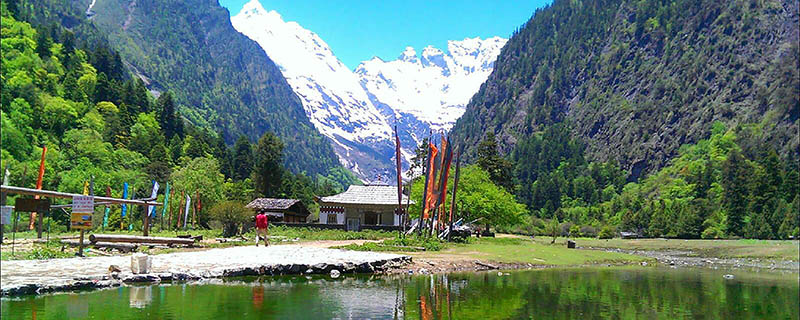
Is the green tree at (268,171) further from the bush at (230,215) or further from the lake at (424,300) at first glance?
the lake at (424,300)

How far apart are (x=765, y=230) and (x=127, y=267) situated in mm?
85315

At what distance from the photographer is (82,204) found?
2677 centimetres

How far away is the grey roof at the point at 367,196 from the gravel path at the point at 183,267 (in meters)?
53.5

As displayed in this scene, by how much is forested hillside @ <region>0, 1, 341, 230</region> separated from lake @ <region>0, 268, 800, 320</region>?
184 feet

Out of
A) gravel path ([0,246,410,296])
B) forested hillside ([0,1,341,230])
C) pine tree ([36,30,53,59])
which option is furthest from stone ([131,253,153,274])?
pine tree ([36,30,53,59])

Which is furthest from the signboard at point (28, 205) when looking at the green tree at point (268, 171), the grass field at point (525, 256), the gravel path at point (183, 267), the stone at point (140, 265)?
the green tree at point (268, 171)

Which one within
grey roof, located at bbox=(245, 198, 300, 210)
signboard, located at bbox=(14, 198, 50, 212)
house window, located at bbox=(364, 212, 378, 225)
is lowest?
house window, located at bbox=(364, 212, 378, 225)

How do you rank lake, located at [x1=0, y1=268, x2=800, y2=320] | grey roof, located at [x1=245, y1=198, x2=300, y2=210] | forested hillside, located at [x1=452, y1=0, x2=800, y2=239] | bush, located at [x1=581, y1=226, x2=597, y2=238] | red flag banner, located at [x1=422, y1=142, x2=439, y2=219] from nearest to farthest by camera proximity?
lake, located at [x1=0, y1=268, x2=800, y2=320]
red flag banner, located at [x1=422, y1=142, x2=439, y2=219]
grey roof, located at [x1=245, y1=198, x2=300, y2=210]
forested hillside, located at [x1=452, y1=0, x2=800, y2=239]
bush, located at [x1=581, y1=226, x2=597, y2=238]

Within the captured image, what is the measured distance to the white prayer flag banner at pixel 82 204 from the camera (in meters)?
26.6

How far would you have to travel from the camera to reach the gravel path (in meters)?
21.4

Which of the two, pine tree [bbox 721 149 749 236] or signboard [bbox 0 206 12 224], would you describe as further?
pine tree [bbox 721 149 749 236]

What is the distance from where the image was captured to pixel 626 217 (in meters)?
127

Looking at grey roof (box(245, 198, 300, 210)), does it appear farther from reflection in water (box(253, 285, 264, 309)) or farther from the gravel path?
reflection in water (box(253, 285, 264, 309))

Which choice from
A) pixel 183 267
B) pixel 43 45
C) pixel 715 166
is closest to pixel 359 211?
pixel 183 267
